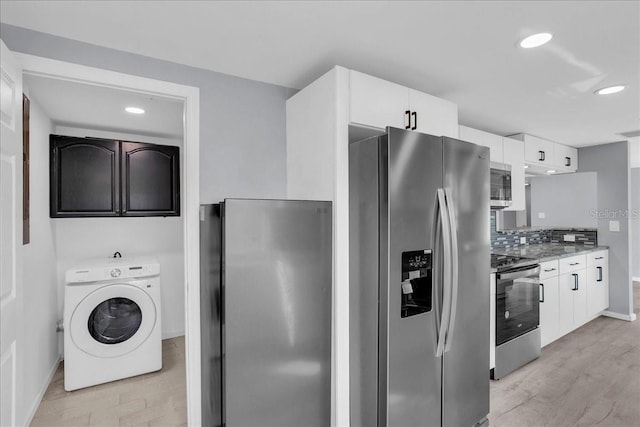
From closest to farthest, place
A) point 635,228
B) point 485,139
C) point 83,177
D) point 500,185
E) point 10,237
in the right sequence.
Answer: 1. point 10,237
2. point 83,177
3. point 485,139
4. point 500,185
5. point 635,228

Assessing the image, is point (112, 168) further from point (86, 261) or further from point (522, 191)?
point (522, 191)

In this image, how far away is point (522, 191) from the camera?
3.56m

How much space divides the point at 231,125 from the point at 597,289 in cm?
484

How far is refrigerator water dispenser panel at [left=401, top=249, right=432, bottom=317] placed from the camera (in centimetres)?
177

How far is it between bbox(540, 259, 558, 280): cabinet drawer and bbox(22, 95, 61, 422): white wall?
4.30 m

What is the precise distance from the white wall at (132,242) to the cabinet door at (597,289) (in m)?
4.90

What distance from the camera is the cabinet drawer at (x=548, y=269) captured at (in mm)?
3277

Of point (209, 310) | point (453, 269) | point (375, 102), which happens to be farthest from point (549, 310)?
point (209, 310)

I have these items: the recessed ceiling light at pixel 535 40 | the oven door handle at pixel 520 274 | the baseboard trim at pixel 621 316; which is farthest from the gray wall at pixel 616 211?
the recessed ceiling light at pixel 535 40

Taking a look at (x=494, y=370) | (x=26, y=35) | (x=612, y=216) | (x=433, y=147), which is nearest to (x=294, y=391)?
(x=433, y=147)

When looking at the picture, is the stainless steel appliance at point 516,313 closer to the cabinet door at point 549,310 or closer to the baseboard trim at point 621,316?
the cabinet door at point 549,310

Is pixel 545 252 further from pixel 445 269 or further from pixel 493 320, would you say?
pixel 445 269

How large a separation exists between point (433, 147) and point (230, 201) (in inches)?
45.3

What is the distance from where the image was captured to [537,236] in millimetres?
4770
